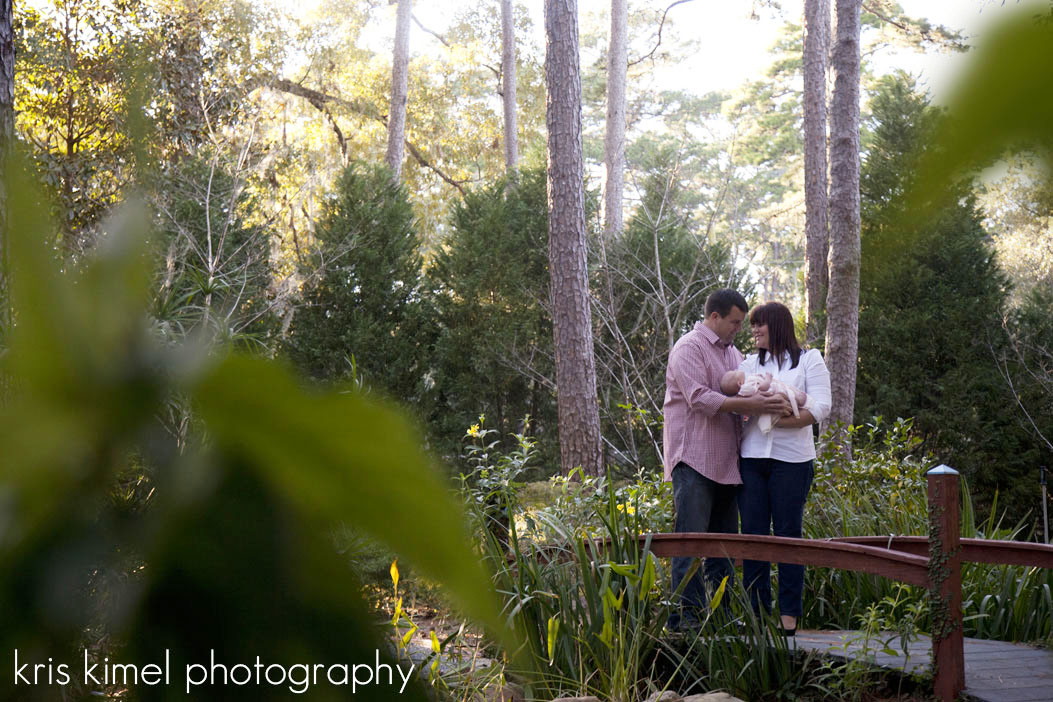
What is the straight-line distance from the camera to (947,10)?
8.9 inches

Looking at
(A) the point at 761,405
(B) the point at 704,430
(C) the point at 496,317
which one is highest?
(C) the point at 496,317

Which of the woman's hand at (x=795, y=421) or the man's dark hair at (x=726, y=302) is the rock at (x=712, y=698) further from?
the man's dark hair at (x=726, y=302)

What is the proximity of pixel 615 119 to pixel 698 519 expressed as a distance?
12994 mm

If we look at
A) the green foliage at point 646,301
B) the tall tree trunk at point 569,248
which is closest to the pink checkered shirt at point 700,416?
the tall tree trunk at point 569,248

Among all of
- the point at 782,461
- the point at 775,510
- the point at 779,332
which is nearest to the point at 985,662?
the point at 775,510

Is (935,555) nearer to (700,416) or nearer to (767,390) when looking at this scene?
(767,390)

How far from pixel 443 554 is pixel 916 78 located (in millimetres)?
175

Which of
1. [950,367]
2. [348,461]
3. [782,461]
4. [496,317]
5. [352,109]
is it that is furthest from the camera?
[352,109]

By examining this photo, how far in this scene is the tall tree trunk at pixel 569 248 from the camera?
8.64m

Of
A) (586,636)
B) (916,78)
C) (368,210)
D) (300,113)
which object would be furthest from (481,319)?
(916,78)

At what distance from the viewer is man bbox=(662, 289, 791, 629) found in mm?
4117

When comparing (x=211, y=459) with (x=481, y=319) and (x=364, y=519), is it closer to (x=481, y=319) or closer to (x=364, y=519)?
(x=364, y=519)

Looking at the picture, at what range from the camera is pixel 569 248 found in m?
8.81

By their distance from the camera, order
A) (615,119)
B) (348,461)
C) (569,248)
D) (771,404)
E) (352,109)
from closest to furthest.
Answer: (348,461), (771,404), (569,248), (615,119), (352,109)
